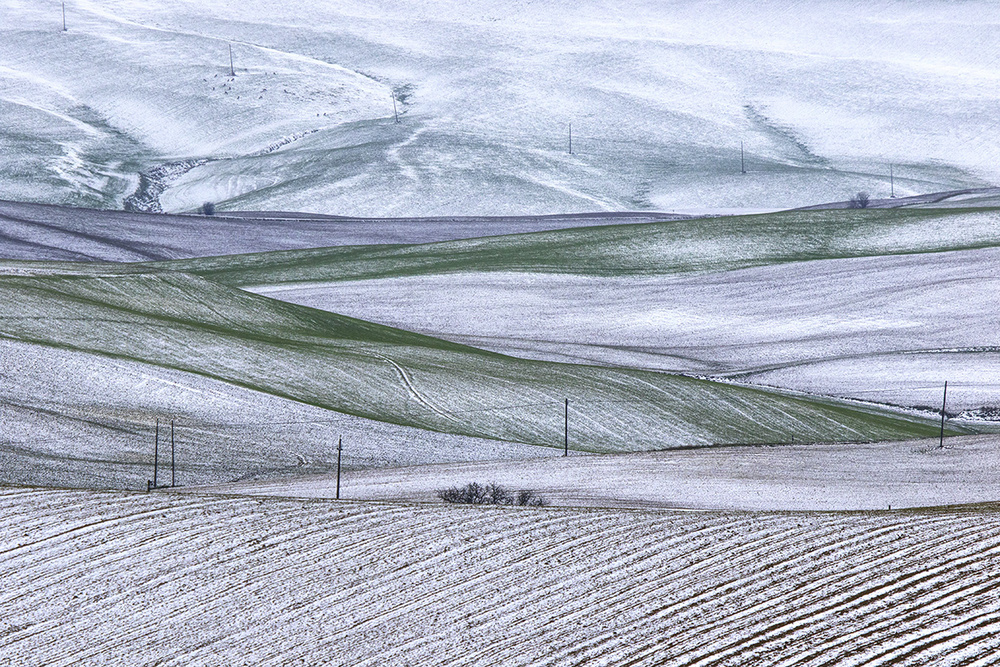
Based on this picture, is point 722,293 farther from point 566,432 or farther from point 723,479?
point 723,479

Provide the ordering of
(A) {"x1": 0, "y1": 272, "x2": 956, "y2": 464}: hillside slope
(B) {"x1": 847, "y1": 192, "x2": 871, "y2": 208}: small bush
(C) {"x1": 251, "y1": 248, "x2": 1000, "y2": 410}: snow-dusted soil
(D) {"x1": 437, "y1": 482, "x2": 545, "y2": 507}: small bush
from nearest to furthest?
(D) {"x1": 437, "y1": 482, "x2": 545, "y2": 507}: small bush
(A) {"x1": 0, "y1": 272, "x2": 956, "y2": 464}: hillside slope
(C) {"x1": 251, "y1": 248, "x2": 1000, "y2": 410}: snow-dusted soil
(B) {"x1": 847, "y1": 192, "x2": 871, "y2": 208}: small bush

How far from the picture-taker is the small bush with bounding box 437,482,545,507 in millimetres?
26156

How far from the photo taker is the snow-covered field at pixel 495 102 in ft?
350

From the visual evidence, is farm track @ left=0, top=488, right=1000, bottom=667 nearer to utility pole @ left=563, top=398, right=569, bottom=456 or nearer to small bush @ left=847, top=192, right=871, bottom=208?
utility pole @ left=563, top=398, right=569, bottom=456

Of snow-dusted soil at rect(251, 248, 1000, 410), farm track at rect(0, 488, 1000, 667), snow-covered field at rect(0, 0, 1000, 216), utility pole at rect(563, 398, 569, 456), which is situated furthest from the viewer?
snow-covered field at rect(0, 0, 1000, 216)

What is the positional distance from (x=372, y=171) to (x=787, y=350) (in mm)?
58900

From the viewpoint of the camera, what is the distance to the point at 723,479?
29812 mm

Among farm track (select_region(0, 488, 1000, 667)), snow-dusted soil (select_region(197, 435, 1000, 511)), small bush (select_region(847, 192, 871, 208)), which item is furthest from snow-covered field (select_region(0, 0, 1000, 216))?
farm track (select_region(0, 488, 1000, 667))

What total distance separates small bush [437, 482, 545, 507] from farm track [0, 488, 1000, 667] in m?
4.03

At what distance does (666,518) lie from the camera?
21156 millimetres

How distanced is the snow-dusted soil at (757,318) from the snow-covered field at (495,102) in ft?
115

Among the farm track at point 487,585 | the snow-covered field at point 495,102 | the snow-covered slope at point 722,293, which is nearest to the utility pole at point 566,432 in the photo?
the snow-covered slope at point 722,293

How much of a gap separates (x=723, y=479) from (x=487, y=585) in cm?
1295

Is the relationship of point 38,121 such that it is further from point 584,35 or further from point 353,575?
point 353,575
